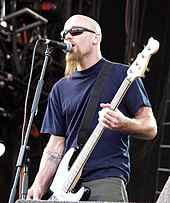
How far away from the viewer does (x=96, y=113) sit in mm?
2529

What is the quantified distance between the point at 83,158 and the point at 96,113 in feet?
0.76

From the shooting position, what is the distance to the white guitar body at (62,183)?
7.94 ft

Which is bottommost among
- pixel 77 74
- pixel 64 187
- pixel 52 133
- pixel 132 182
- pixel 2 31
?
pixel 132 182

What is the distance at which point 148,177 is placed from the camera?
198 inches

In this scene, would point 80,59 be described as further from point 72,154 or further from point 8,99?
point 8,99

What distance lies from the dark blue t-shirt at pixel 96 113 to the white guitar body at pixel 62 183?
8 centimetres

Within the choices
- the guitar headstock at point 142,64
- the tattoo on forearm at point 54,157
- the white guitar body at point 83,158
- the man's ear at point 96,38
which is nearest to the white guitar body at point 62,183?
the white guitar body at point 83,158

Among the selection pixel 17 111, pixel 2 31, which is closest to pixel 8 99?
pixel 17 111

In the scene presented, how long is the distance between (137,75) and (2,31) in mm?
2470

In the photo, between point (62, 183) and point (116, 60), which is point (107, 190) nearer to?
point (62, 183)

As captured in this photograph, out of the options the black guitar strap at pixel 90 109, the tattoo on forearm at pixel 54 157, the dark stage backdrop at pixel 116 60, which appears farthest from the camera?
the dark stage backdrop at pixel 116 60

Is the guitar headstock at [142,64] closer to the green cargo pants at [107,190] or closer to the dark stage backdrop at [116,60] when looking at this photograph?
the green cargo pants at [107,190]

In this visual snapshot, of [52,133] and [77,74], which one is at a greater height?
[77,74]

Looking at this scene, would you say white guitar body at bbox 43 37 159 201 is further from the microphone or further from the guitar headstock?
the microphone
